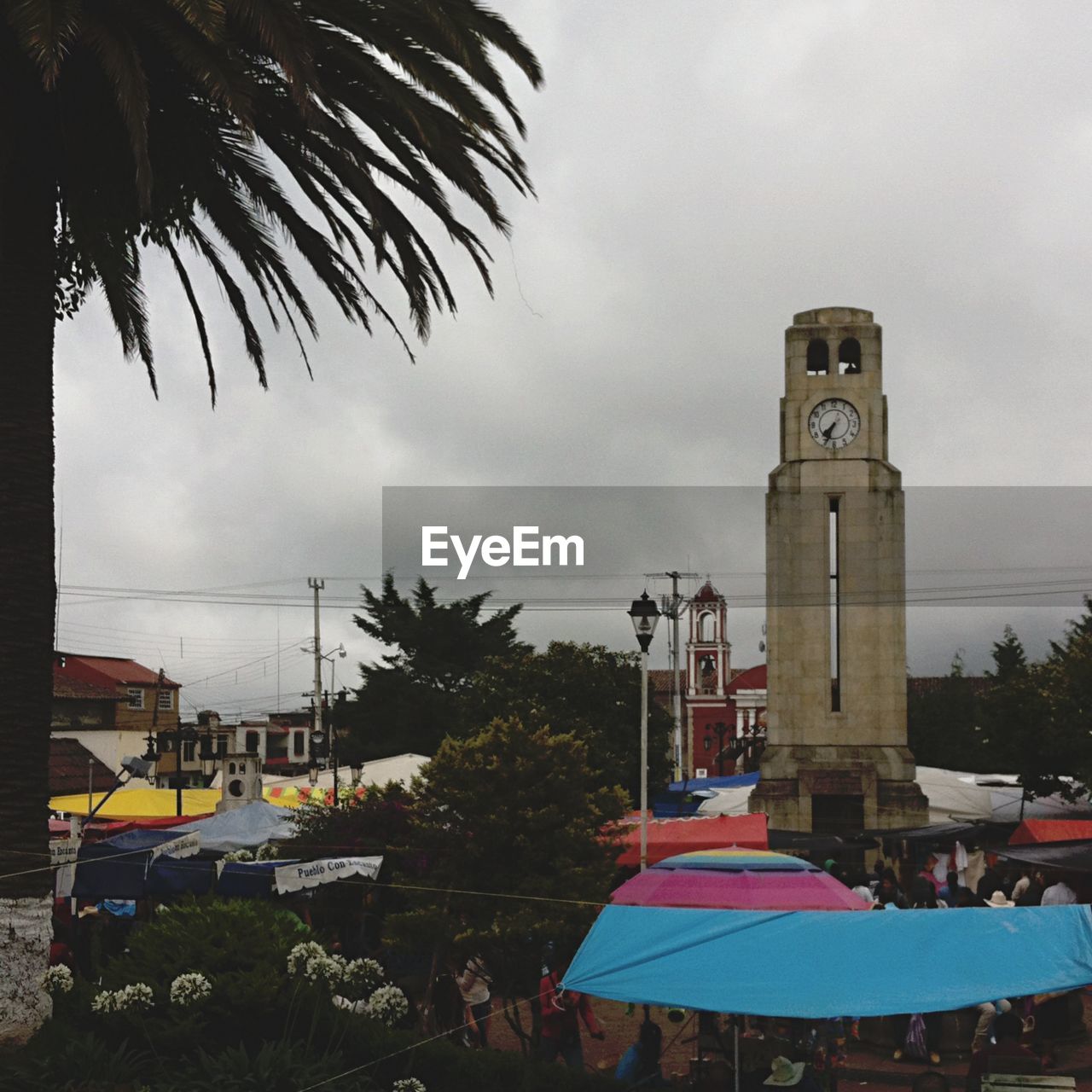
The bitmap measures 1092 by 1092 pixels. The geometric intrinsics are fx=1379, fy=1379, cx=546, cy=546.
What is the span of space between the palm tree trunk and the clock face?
37.3 metres

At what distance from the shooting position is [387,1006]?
1392 cm

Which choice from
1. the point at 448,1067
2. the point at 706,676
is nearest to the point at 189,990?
the point at 448,1067

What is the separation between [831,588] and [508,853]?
108 ft


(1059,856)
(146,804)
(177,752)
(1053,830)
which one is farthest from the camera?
(177,752)

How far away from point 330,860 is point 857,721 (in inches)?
1250

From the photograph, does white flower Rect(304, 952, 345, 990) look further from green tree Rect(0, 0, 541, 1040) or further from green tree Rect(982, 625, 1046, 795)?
green tree Rect(982, 625, 1046, 795)

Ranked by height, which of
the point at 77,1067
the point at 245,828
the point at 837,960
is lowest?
the point at 77,1067

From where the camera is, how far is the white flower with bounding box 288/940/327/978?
511 inches

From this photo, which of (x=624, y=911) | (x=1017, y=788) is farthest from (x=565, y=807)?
(x=1017, y=788)

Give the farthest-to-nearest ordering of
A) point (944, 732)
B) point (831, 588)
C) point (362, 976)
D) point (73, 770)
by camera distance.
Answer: point (944, 732), point (73, 770), point (831, 588), point (362, 976)

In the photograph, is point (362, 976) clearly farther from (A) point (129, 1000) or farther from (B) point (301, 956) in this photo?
(A) point (129, 1000)

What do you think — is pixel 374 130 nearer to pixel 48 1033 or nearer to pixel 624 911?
pixel 624 911

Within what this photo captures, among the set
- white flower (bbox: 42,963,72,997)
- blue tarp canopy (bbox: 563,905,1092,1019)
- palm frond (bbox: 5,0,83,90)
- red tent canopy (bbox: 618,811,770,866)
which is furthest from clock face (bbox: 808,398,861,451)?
palm frond (bbox: 5,0,83,90)

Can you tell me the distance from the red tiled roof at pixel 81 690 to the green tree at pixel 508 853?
62961mm
